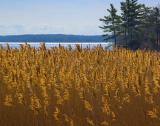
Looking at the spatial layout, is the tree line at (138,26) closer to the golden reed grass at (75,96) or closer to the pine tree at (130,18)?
the pine tree at (130,18)

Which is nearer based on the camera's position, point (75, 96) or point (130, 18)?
point (75, 96)

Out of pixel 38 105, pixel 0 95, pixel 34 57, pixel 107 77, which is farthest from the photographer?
pixel 34 57

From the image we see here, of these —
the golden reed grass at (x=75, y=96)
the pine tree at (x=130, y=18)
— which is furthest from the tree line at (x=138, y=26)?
the golden reed grass at (x=75, y=96)

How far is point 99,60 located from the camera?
6969 mm

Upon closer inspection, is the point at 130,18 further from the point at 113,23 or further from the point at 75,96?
the point at 75,96

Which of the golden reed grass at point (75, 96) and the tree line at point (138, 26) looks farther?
the tree line at point (138, 26)

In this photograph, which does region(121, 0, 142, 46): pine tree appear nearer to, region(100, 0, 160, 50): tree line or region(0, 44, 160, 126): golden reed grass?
region(100, 0, 160, 50): tree line

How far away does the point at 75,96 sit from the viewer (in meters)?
5.34

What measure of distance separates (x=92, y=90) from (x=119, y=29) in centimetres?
5740

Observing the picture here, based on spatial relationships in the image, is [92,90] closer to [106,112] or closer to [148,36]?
[106,112]

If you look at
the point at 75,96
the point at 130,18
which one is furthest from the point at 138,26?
the point at 75,96

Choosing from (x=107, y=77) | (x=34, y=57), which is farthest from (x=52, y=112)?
(x=34, y=57)

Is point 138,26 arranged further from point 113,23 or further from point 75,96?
point 75,96

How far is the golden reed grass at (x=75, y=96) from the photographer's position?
4.90 m
